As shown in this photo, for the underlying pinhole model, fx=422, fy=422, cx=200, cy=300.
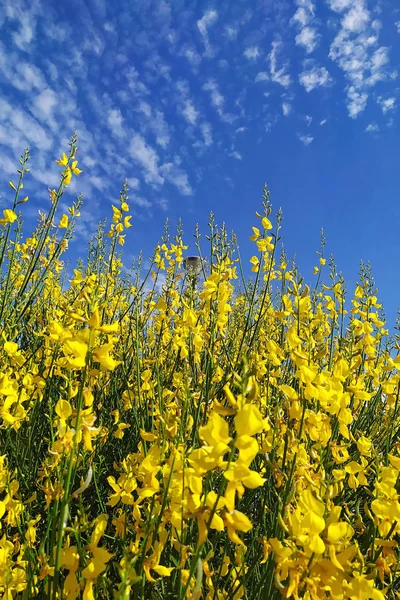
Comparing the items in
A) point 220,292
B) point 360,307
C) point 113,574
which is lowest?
point 113,574

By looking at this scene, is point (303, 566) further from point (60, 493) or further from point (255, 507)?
point (255, 507)

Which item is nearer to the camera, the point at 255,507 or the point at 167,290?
the point at 255,507

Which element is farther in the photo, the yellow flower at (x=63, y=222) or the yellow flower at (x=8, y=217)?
the yellow flower at (x=63, y=222)

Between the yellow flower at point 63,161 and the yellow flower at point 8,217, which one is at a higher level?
the yellow flower at point 63,161

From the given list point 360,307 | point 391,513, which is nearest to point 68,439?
point 391,513

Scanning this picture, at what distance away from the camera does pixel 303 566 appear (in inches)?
38.7

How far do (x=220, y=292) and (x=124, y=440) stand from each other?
1.56 meters

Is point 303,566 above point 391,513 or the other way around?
the other way around

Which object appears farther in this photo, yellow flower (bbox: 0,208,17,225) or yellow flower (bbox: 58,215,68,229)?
yellow flower (bbox: 58,215,68,229)

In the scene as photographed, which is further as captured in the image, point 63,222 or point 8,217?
point 63,222

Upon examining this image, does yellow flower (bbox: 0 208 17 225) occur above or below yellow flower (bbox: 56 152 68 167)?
below

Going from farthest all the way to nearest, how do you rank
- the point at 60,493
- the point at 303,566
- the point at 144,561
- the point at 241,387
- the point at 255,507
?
the point at 255,507 < the point at 60,493 < the point at 144,561 < the point at 303,566 < the point at 241,387

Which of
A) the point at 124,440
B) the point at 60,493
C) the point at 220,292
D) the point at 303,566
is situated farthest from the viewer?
the point at 124,440

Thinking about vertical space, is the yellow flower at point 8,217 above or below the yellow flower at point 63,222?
below
